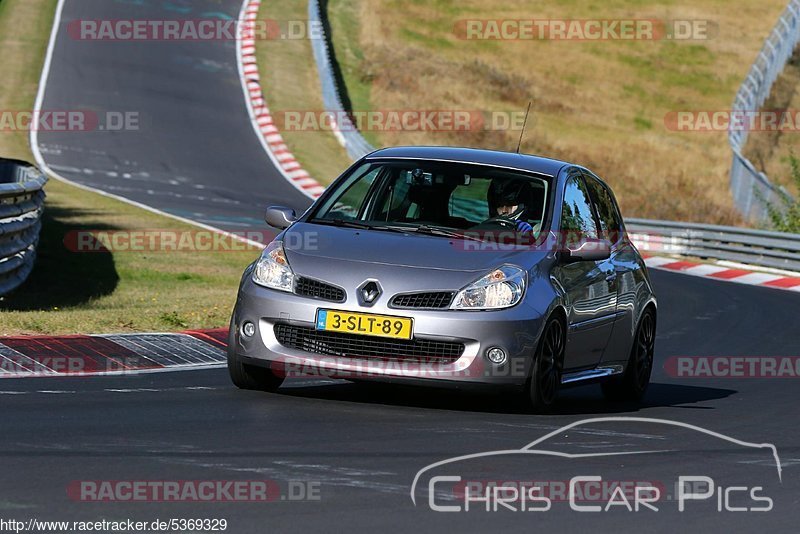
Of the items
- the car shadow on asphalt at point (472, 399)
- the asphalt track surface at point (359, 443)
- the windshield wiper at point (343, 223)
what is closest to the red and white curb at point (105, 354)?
the asphalt track surface at point (359, 443)

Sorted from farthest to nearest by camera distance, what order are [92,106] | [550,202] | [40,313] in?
1. [92,106]
2. [40,313]
3. [550,202]

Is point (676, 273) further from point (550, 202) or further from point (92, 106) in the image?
point (92, 106)

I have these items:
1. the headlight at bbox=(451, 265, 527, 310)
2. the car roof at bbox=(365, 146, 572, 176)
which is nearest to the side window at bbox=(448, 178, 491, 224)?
the car roof at bbox=(365, 146, 572, 176)

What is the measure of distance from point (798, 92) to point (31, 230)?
133 ft

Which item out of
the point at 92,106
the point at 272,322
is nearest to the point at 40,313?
the point at 272,322

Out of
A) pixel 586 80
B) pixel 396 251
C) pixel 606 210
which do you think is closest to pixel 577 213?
pixel 606 210

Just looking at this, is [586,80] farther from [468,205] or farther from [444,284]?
[444,284]

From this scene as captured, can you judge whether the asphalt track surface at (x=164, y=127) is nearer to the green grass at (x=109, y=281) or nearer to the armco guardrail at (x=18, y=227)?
the green grass at (x=109, y=281)

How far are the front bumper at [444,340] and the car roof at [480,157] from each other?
1468 millimetres

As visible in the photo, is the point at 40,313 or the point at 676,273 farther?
the point at 676,273

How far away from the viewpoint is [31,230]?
17.7 meters

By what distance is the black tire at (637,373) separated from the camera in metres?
10.5

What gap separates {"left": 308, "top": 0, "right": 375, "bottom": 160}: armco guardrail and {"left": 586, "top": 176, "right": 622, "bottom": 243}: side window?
23.2 metres

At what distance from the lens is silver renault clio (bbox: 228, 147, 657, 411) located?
848 cm
